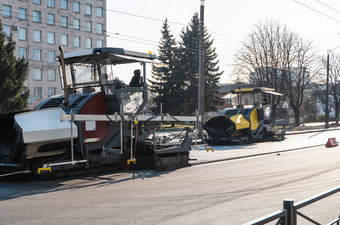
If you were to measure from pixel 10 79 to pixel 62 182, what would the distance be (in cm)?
2528

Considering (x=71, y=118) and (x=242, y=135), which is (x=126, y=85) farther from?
(x=242, y=135)

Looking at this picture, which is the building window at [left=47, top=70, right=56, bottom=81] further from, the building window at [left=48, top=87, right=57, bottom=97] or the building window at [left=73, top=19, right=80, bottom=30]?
the building window at [left=73, top=19, right=80, bottom=30]

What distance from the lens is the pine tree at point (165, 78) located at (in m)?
45.4

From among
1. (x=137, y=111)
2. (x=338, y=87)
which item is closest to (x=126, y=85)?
(x=137, y=111)

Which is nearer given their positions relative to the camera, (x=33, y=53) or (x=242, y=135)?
(x=242, y=135)

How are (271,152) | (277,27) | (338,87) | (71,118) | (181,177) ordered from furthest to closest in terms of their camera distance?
1. (338,87)
2. (277,27)
3. (271,152)
4. (181,177)
5. (71,118)

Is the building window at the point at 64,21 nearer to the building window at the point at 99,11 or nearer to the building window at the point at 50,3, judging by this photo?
the building window at the point at 50,3

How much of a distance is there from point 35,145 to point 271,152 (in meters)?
10.9

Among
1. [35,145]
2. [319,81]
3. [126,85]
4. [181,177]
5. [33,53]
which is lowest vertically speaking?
[181,177]

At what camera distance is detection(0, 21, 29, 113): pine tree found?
3209 centimetres

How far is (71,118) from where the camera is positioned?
9492mm

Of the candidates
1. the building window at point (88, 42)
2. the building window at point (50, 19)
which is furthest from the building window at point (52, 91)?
the building window at point (50, 19)

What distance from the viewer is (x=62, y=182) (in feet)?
32.4

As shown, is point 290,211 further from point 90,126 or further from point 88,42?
point 88,42
